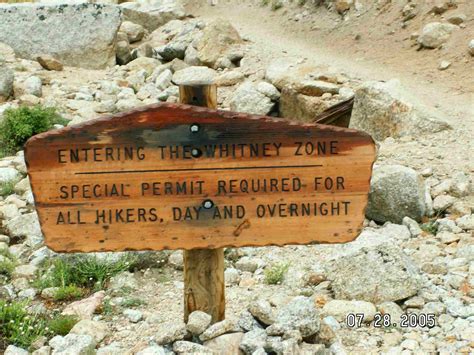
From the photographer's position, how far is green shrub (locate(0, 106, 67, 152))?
9195 millimetres

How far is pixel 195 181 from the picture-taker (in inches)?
134

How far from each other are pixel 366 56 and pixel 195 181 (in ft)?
33.0

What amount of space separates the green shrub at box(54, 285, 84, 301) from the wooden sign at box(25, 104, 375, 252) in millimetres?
1795

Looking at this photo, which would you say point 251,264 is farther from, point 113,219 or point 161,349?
point 113,219

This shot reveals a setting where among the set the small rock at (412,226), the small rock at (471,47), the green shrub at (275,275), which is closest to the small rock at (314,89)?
the small rock at (471,47)

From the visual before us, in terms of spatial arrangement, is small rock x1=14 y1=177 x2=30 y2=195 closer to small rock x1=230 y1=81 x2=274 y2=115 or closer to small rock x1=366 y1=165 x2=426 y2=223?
small rock x1=366 y1=165 x2=426 y2=223

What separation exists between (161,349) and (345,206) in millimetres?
1201

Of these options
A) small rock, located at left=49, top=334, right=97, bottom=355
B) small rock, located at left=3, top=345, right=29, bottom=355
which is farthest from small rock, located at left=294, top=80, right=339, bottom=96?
small rock, located at left=3, top=345, right=29, bottom=355

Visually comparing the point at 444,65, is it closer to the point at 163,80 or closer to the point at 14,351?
the point at 163,80

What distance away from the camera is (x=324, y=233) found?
11.4 feet

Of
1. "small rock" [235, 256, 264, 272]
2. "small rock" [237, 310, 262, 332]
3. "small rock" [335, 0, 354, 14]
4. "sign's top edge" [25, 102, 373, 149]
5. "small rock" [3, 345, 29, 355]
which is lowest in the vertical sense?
"small rock" [235, 256, 264, 272]

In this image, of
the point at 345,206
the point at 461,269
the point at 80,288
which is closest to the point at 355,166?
the point at 345,206

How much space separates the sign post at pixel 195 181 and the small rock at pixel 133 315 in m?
1.44
